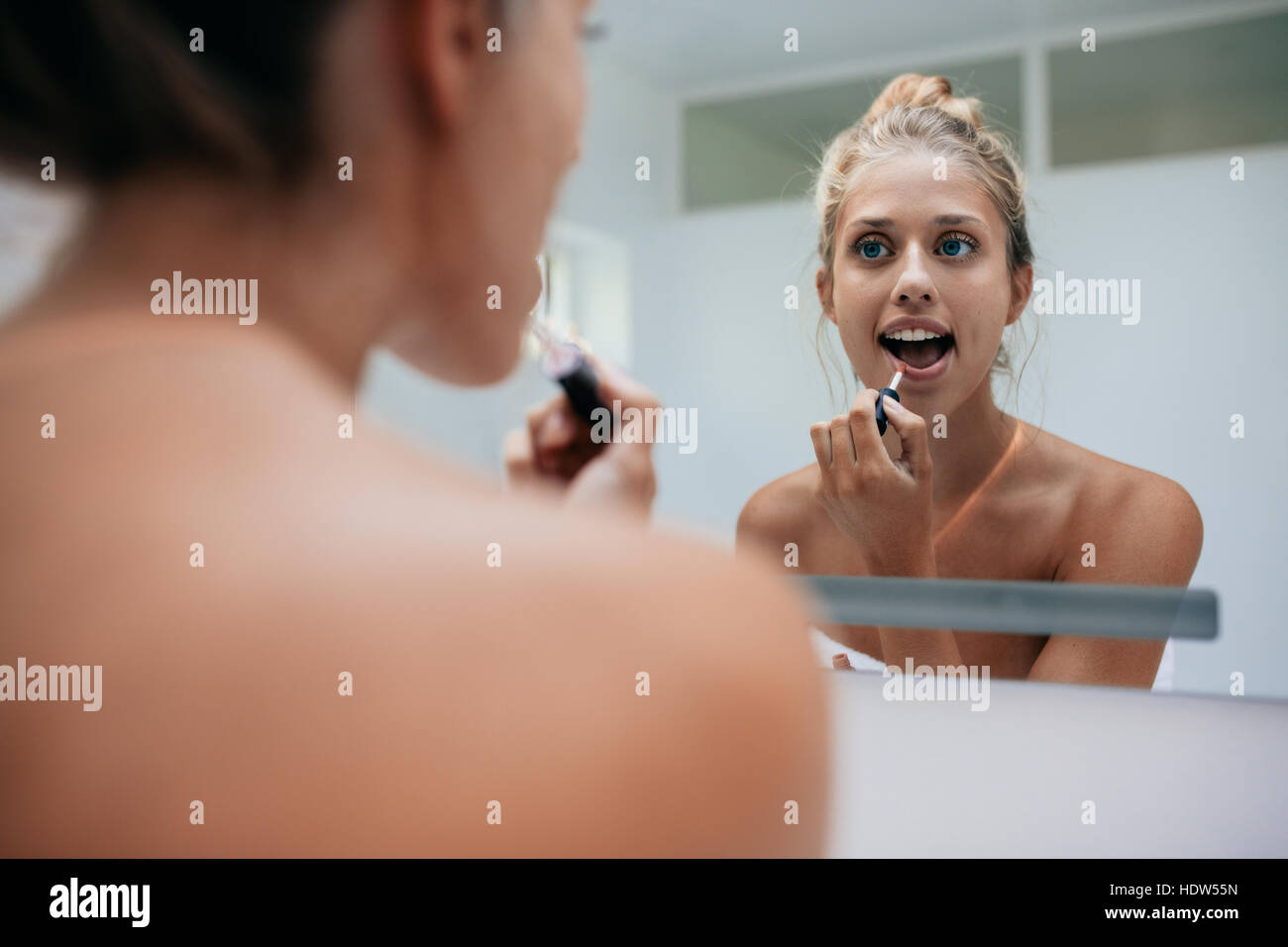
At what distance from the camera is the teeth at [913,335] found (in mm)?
767

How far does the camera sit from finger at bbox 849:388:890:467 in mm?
772

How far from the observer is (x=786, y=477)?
829 mm

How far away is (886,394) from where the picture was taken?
2.51ft

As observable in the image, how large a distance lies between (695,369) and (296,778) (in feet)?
2.26

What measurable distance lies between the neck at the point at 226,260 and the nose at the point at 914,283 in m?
0.54

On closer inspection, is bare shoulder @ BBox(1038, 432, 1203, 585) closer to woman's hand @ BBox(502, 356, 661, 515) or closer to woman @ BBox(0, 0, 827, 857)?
woman's hand @ BBox(502, 356, 661, 515)

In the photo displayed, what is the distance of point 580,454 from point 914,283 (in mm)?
317

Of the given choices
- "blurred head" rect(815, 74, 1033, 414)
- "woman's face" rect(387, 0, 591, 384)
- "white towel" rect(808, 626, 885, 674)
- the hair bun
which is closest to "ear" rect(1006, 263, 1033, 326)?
"blurred head" rect(815, 74, 1033, 414)

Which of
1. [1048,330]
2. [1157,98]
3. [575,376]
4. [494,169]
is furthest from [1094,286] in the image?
[494,169]

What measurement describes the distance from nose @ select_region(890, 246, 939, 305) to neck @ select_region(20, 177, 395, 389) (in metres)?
0.54

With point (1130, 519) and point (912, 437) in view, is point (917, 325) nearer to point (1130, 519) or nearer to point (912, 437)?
point (912, 437)
